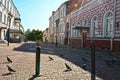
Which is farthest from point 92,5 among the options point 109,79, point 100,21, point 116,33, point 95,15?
point 109,79

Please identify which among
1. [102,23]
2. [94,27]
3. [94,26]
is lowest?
[94,27]

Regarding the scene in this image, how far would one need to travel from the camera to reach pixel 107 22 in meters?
23.2

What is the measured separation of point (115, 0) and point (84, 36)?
1108 centimetres

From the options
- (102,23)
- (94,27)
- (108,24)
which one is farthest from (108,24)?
(94,27)

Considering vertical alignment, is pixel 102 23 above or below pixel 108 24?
above

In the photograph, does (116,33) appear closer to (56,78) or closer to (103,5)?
(103,5)

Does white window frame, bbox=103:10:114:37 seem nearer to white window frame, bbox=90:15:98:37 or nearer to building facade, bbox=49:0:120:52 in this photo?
building facade, bbox=49:0:120:52

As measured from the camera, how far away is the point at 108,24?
23031 mm

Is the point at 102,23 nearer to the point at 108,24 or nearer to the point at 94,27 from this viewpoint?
the point at 108,24

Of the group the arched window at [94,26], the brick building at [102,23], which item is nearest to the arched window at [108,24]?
the brick building at [102,23]

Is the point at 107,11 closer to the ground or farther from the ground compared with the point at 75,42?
farther from the ground

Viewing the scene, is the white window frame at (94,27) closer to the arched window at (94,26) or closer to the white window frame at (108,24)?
the arched window at (94,26)

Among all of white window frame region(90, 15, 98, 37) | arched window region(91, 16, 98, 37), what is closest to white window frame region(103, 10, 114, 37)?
arched window region(91, 16, 98, 37)

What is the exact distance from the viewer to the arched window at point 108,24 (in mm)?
22344
